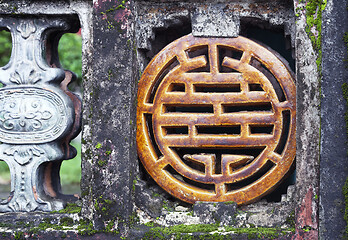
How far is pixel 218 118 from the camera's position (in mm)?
2133

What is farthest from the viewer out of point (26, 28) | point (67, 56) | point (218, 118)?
point (67, 56)

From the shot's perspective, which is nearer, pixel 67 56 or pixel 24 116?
pixel 24 116

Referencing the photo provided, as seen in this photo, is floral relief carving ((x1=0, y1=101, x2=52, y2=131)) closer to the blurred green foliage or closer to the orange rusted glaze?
the orange rusted glaze

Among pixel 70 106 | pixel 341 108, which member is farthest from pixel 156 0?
pixel 341 108

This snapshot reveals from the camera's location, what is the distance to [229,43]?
7.10 ft

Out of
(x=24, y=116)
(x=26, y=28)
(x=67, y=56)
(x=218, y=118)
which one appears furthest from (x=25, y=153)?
(x=67, y=56)

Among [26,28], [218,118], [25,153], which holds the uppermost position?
[26,28]

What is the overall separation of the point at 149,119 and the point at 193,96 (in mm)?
299

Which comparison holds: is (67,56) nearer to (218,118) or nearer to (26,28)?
(26,28)

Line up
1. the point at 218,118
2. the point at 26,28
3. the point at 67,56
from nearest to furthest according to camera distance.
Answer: the point at 218,118 → the point at 26,28 → the point at 67,56

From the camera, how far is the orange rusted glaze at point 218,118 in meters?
2.10

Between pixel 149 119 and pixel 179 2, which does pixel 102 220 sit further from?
pixel 179 2

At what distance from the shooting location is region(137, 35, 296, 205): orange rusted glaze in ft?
6.88

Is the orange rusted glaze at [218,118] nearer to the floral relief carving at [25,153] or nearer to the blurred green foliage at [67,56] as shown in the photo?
the floral relief carving at [25,153]
